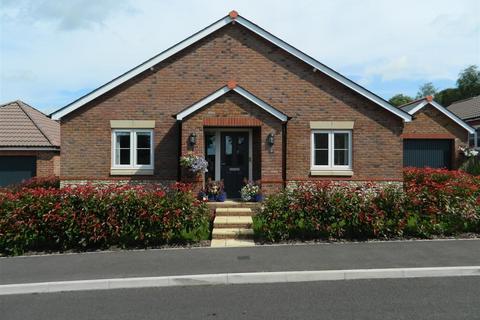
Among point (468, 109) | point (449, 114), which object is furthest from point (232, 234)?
point (468, 109)

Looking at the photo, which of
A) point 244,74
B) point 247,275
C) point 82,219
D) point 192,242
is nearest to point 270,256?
point 247,275

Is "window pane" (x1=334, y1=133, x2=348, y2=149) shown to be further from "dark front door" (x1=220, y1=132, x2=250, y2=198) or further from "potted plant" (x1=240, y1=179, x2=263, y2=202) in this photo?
"potted plant" (x1=240, y1=179, x2=263, y2=202)

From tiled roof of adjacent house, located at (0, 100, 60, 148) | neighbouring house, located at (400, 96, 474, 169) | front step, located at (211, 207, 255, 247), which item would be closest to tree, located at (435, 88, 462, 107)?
neighbouring house, located at (400, 96, 474, 169)

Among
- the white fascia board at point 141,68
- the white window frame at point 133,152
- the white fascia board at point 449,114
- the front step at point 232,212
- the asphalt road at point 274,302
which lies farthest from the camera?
the white fascia board at point 449,114

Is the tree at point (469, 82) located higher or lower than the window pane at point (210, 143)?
higher

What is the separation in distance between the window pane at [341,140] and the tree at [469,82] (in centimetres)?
4889

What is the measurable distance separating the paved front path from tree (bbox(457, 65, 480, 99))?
2111 inches

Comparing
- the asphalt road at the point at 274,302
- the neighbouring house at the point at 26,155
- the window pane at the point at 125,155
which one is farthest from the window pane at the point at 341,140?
the neighbouring house at the point at 26,155

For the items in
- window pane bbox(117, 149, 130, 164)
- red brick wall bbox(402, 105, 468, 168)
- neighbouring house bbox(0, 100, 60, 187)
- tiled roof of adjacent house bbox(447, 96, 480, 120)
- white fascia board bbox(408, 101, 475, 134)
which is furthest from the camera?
tiled roof of adjacent house bbox(447, 96, 480, 120)

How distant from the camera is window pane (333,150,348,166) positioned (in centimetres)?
1401

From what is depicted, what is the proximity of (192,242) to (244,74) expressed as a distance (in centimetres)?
664

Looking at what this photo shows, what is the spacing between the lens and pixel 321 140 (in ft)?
46.1

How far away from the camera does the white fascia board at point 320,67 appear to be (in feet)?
45.3

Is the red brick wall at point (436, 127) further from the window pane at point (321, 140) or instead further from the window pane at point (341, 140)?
the window pane at point (321, 140)
